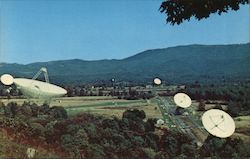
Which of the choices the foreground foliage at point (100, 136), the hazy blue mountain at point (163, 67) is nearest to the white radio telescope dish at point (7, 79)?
the hazy blue mountain at point (163, 67)

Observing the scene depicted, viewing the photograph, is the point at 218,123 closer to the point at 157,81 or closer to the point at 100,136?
the point at 157,81

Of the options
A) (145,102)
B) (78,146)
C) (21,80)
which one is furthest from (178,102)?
(21,80)

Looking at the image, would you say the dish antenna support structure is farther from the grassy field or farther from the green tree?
the green tree

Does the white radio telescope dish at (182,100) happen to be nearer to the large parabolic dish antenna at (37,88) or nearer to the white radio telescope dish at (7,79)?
the large parabolic dish antenna at (37,88)

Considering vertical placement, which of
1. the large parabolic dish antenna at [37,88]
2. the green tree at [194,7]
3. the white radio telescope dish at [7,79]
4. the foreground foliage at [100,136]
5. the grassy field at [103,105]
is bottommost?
the foreground foliage at [100,136]

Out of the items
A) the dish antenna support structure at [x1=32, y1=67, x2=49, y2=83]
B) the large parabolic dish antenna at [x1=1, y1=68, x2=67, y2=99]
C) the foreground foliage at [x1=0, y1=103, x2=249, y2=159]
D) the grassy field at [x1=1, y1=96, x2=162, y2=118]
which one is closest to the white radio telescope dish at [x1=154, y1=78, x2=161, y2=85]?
the grassy field at [x1=1, y1=96, x2=162, y2=118]

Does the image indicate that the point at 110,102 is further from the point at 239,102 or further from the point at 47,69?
the point at 239,102
